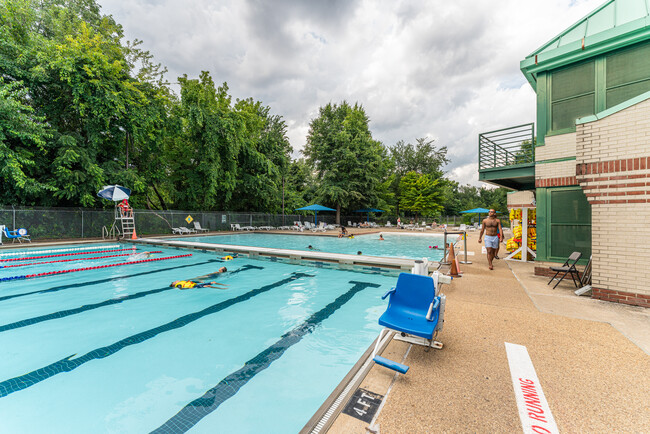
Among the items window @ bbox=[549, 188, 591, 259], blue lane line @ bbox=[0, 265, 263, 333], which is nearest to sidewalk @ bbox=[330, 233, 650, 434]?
window @ bbox=[549, 188, 591, 259]

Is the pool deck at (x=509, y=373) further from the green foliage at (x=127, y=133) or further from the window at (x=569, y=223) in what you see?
the green foliage at (x=127, y=133)

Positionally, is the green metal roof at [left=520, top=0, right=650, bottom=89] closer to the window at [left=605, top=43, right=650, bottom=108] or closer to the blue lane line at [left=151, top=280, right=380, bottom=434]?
the window at [left=605, top=43, right=650, bottom=108]

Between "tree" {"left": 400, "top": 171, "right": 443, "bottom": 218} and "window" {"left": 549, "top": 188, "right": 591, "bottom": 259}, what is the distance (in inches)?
1282

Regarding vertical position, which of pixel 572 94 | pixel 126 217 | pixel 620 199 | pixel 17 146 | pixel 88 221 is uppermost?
pixel 17 146

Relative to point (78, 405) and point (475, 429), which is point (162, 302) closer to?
point (78, 405)

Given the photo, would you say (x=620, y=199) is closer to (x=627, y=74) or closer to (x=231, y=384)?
(x=627, y=74)

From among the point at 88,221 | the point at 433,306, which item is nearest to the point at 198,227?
the point at 88,221

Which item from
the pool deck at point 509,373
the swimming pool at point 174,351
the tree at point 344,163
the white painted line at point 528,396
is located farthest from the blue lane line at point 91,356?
the tree at point 344,163

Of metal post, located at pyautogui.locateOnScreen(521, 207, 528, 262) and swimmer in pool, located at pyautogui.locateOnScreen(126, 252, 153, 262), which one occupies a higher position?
metal post, located at pyautogui.locateOnScreen(521, 207, 528, 262)

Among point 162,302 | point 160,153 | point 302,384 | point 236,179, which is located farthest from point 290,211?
point 302,384

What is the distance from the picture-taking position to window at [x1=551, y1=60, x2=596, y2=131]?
6023 millimetres

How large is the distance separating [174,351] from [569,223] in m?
8.44

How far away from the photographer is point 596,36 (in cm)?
573

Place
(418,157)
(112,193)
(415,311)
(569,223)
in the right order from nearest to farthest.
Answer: (415,311), (569,223), (112,193), (418,157)
